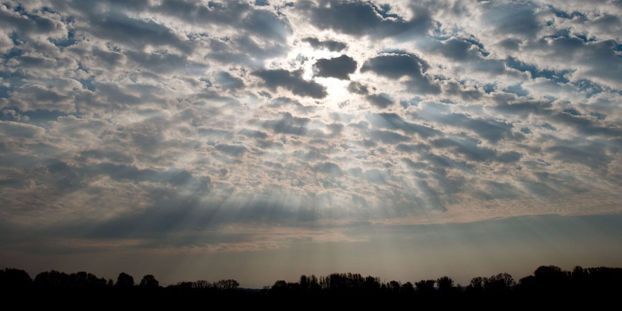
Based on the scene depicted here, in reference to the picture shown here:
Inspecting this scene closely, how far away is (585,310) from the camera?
656 feet

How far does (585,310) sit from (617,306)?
12.0 meters

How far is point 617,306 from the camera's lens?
646ft
